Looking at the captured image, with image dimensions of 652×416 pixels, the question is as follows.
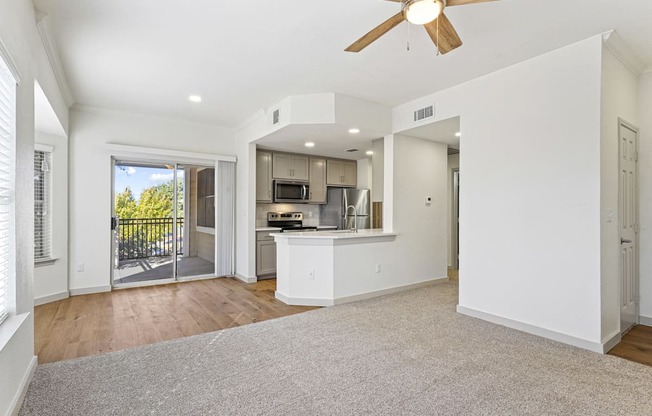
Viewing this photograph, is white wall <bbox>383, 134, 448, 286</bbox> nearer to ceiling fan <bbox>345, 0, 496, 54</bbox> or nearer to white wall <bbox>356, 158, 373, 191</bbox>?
white wall <bbox>356, 158, 373, 191</bbox>

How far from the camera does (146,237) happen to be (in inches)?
214

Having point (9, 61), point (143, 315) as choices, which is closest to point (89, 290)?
point (143, 315)

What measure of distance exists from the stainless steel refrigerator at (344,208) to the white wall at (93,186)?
11.7 ft

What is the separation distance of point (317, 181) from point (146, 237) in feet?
10.7

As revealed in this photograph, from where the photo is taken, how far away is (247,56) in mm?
3195

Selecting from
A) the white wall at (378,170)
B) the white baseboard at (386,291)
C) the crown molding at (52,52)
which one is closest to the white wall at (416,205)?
the white baseboard at (386,291)

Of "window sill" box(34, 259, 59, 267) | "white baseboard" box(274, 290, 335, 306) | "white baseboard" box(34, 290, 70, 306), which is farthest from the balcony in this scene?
"white baseboard" box(274, 290, 335, 306)

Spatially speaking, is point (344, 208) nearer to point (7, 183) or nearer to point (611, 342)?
point (611, 342)

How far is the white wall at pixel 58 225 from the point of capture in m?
4.41

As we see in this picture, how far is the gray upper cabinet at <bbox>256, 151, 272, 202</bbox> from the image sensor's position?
20.0 ft

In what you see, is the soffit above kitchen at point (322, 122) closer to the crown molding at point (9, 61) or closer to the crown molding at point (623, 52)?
the crown molding at point (623, 52)

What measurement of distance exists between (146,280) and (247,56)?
4077mm

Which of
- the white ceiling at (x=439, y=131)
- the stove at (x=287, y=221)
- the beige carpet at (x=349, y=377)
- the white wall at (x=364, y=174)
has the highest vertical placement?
the white ceiling at (x=439, y=131)

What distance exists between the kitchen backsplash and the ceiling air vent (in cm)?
339
